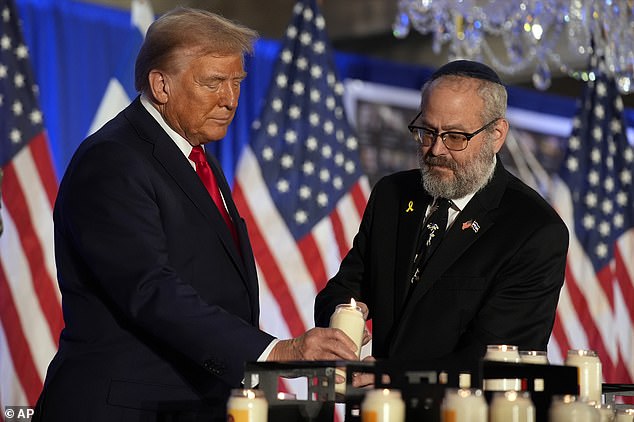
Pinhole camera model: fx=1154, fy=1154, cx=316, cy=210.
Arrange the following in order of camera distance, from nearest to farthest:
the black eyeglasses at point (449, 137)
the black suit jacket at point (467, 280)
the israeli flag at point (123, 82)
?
the black suit jacket at point (467, 280)
the black eyeglasses at point (449, 137)
the israeli flag at point (123, 82)

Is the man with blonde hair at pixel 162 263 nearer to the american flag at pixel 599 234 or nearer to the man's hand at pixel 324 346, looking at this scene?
the man's hand at pixel 324 346

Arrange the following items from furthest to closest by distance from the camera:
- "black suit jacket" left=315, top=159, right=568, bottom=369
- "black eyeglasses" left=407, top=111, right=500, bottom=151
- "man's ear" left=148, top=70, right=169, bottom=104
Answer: "black eyeglasses" left=407, top=111, right=500, bottom=151, "black suit jacket" left=315, top=159, right=568, bottom=369, "man's ear" left=148, top=70, right=169, bottom=104

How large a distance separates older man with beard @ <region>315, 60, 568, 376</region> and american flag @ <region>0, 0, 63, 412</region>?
285cm

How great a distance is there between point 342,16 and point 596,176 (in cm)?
221

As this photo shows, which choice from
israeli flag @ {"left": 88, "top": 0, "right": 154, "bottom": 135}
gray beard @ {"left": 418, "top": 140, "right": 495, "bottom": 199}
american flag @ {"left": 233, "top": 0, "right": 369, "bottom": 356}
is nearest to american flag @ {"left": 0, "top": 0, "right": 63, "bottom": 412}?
israeli flag @ {"left": 88, "top": 0, "right": 154, "bottom": 135}

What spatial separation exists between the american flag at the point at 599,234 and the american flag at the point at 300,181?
1870mm

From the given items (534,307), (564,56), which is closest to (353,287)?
(534,307)

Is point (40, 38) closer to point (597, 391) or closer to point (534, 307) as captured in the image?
point (534, 307)

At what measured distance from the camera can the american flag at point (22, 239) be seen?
5949mm

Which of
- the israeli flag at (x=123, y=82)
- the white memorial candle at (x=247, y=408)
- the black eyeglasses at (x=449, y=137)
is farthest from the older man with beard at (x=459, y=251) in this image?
the israeli flag at (x=123, y=82)

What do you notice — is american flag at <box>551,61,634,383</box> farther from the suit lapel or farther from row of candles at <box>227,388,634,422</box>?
row of candles at <box>227,388,634,422</box>

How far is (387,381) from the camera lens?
2363mm

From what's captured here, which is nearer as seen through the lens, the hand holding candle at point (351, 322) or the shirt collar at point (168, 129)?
the hand holding candle at point (351, 322)

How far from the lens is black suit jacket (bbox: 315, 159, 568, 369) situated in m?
3.28
